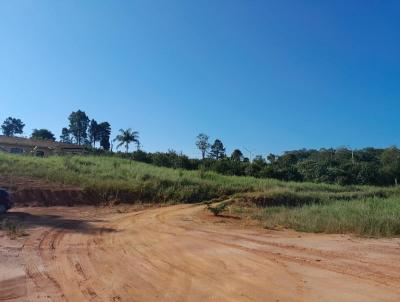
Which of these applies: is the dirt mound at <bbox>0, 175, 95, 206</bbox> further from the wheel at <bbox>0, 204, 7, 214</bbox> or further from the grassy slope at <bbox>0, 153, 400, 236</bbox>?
the wheel at <bbox>0, 204, 7, 214</bbox>

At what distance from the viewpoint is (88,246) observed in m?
11.9

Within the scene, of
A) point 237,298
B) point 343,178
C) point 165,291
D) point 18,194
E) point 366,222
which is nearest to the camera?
point 237,298

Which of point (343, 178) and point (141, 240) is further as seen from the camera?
point (343, 178)

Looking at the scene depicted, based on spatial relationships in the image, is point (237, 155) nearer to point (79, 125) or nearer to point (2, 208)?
point (79, 125)

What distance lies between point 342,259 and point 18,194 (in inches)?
746

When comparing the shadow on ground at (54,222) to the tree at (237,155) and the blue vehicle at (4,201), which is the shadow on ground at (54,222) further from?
the tree at (237,155)

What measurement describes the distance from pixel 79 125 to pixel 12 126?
17.6m

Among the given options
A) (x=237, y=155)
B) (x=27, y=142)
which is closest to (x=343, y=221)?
(x=27, y=142)

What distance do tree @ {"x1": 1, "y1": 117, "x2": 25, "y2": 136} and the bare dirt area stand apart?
358 ft

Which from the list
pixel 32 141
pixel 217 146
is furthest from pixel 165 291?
pixel 217 146

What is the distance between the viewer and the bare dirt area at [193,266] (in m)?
7.30

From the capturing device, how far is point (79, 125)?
115062mm

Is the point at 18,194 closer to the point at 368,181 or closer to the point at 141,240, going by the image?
the point at 141,240

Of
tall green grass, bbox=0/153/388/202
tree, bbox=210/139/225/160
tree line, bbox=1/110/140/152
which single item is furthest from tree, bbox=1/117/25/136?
tall green grass, bbox=0/153/388/202
